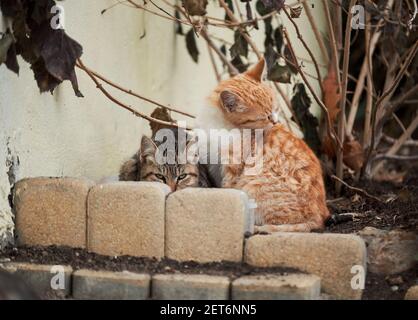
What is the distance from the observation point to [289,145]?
420 centimetres

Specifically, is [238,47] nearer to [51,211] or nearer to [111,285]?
[51,211]

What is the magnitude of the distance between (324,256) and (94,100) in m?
1.75

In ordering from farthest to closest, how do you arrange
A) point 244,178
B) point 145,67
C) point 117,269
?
point 145,67 → point 244,178 → point 117,269

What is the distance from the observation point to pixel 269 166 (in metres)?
4.05

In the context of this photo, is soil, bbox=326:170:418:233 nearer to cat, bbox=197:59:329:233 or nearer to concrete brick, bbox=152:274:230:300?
cat, bbox=197:59:329:233

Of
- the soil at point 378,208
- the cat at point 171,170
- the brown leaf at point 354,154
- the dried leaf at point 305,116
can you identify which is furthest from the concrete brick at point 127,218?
the brown leaf at point 354,154

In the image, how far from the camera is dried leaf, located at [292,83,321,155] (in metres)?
4.96

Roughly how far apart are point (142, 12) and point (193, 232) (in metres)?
2.09

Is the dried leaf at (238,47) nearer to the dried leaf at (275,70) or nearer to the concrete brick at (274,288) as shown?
the dried leaf at (275,70)

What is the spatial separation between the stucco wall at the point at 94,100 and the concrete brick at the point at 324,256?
47.0 inches

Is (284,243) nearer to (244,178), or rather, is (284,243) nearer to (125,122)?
(244,178)
